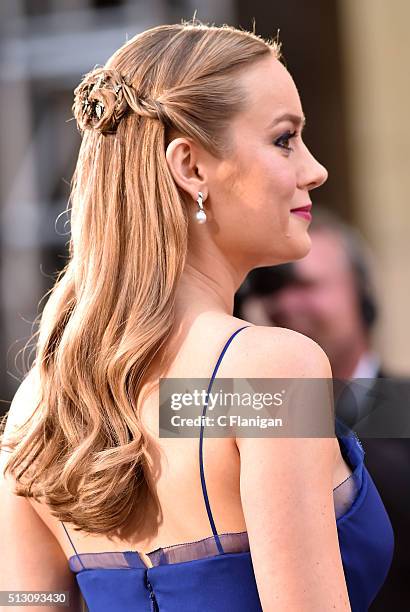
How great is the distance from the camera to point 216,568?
4.01ft

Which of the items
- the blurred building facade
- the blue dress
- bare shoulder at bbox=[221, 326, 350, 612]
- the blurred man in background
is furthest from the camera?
the blurred building facade

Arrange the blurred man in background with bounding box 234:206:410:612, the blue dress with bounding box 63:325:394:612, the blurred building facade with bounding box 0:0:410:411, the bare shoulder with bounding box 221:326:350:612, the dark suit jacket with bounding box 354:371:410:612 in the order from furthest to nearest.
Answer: the blurred building facade with bounding box 0:0:410:411, the blurred man in background with bounding box 234:206:410:612, the dark suit jacket with bounding box 354:371:410:612, the blue dress with bounding box 63:325:394:612, the bare shoulder with bounding box 221:326:350:612

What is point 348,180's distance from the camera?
5.26 meters

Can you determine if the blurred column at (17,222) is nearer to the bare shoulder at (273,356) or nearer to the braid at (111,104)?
the braid at (111,104)

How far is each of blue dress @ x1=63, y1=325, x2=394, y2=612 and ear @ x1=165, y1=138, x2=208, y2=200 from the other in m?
0.23

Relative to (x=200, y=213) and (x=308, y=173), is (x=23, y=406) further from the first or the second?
(x=308, y=173)

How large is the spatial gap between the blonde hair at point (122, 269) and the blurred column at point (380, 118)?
12.6ft

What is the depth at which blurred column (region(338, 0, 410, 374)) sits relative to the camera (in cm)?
511

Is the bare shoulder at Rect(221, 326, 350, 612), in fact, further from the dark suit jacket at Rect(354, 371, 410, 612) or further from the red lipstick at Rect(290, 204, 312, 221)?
the dark suit jacket at Rect(354, 371, 410, 612)

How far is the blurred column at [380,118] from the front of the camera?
16.8ft

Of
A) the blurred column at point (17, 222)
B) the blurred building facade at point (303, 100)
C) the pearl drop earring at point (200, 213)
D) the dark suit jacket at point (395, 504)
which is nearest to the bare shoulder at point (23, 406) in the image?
the pearl drop earring at point (200, 213)

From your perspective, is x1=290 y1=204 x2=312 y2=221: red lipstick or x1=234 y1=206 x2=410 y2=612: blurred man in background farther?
x1=234 y1=206 x2=410 y2=612: blurred man in background

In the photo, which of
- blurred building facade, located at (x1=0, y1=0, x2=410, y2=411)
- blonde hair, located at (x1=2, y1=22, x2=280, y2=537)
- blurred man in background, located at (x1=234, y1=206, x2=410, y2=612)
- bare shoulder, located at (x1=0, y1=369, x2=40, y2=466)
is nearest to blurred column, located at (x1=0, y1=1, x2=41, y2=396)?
blurred building facade, located at (x1=0, y1=0, x2=410, y2=411)

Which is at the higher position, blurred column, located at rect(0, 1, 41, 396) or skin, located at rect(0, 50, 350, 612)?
skin, located at rect(0, 50, 350, 612)
